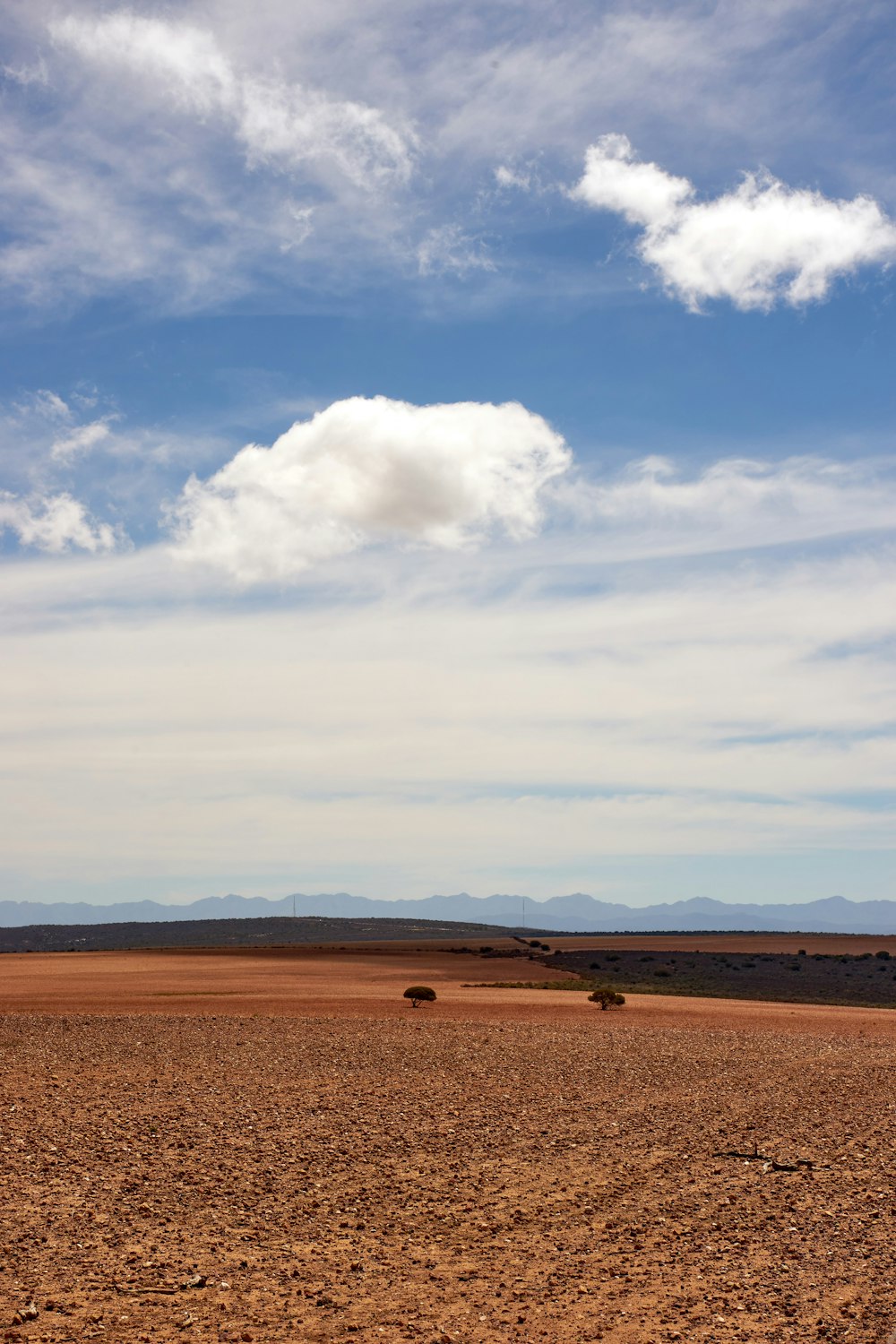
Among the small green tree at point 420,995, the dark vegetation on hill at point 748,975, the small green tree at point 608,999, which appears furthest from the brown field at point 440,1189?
the dark vegetation on hill at point 748,975

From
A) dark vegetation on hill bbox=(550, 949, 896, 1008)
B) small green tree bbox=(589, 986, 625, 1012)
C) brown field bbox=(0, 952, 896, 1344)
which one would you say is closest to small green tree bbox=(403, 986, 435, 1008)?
small green tree bbox=(589, 986, 625, 1012)

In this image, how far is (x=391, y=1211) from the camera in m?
14.7

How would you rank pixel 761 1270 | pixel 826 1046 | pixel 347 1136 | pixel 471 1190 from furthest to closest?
pixel 826 1046 → pixel 347 1136 → pixel 471 1190 → pixel 761 1270

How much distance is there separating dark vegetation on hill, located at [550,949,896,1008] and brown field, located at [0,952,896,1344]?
32.5 m

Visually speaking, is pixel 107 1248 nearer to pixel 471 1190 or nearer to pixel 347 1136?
pixel 471 1190

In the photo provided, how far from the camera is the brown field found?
11.1m

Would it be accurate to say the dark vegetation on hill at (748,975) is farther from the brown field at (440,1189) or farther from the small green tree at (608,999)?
the brown field at (440,1189)

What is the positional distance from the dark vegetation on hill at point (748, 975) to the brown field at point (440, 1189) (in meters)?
32.5

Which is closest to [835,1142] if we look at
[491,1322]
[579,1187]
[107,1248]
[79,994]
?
[579,1187]

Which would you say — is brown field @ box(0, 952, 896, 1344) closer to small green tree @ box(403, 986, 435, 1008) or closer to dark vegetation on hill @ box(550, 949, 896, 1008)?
small green tree @ box(403, 986, 435, 1008)

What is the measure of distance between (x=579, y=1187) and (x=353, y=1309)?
5.50 m

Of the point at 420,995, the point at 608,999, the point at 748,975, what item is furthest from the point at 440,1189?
the point at 748,975

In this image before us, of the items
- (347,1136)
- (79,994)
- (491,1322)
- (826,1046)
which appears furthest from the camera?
(79,994)

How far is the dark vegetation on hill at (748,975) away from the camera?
209ft
